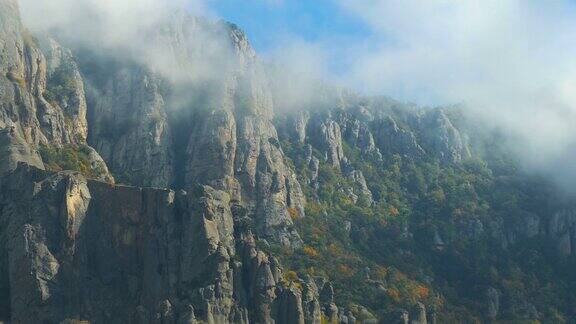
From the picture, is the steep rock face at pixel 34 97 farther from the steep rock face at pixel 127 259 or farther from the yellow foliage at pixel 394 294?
the yellow foliage at pixel 394 294

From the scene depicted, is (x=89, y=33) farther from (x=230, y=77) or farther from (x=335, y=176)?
(x=335, y=176)

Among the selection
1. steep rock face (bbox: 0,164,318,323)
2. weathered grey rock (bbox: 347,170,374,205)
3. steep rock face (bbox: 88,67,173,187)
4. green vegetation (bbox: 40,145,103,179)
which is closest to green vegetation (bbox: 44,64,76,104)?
steep rock face (bbox: 88,67,173,187)

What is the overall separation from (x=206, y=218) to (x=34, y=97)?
3749cm

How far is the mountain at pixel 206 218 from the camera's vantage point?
5049 inches

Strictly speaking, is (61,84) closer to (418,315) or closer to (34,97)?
(34,97)

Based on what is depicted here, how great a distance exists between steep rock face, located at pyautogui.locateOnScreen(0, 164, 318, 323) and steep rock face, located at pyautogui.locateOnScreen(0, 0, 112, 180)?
854cm

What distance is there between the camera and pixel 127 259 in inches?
5217

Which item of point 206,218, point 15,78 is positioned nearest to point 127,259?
point 206,218

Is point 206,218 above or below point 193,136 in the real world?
below

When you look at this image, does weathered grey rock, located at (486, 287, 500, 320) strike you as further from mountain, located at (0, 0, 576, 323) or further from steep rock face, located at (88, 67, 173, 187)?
steep rock face, located at (88, 67, 173, 187)

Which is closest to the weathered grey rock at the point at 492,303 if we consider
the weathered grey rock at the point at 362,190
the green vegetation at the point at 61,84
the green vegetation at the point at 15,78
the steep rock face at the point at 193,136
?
the steep rock face at the point at 193,136

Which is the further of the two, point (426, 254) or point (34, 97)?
point (426, 254)

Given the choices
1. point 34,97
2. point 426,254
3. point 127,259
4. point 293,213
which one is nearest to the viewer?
point 127,259

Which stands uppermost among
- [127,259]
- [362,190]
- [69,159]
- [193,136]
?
[362,190]
